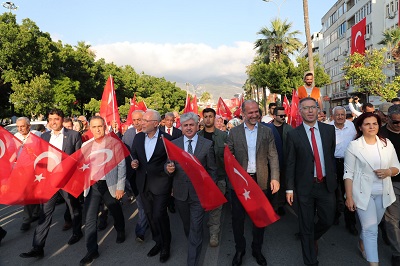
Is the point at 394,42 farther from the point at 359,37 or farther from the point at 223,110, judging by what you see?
the point at 223,110

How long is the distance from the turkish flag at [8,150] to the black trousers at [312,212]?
12.9 ft

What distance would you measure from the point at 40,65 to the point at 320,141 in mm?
27562

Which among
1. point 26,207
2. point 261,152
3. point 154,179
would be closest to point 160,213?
point 154,179

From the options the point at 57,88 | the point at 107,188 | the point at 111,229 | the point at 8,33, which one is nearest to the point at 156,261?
the point at 107,188

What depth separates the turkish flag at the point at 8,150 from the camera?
464 centimetres

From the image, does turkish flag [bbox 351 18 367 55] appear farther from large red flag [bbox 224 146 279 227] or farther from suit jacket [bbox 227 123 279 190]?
large red flag [bbox 224 146 279 227]

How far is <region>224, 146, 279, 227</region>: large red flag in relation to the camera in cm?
374

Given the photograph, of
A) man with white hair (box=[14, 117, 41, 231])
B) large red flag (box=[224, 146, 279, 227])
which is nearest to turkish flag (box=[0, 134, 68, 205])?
man with white hair (box=[14, 117, 41, 231])

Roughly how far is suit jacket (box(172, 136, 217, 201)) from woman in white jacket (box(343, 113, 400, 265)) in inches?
62.3

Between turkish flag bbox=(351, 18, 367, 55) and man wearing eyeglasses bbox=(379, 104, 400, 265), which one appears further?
turkish flag bbox=(351, 18, 367, 55)

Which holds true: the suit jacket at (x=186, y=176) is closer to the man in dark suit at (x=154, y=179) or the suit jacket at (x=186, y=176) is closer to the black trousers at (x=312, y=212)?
the man in dark suit at (x=154, y=179)

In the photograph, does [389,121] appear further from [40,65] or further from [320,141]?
[40,65]

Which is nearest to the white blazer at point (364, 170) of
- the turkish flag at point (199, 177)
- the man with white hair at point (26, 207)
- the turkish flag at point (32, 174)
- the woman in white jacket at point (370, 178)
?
the woman in white jacket at point (370, 178)

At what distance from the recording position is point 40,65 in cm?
2656
